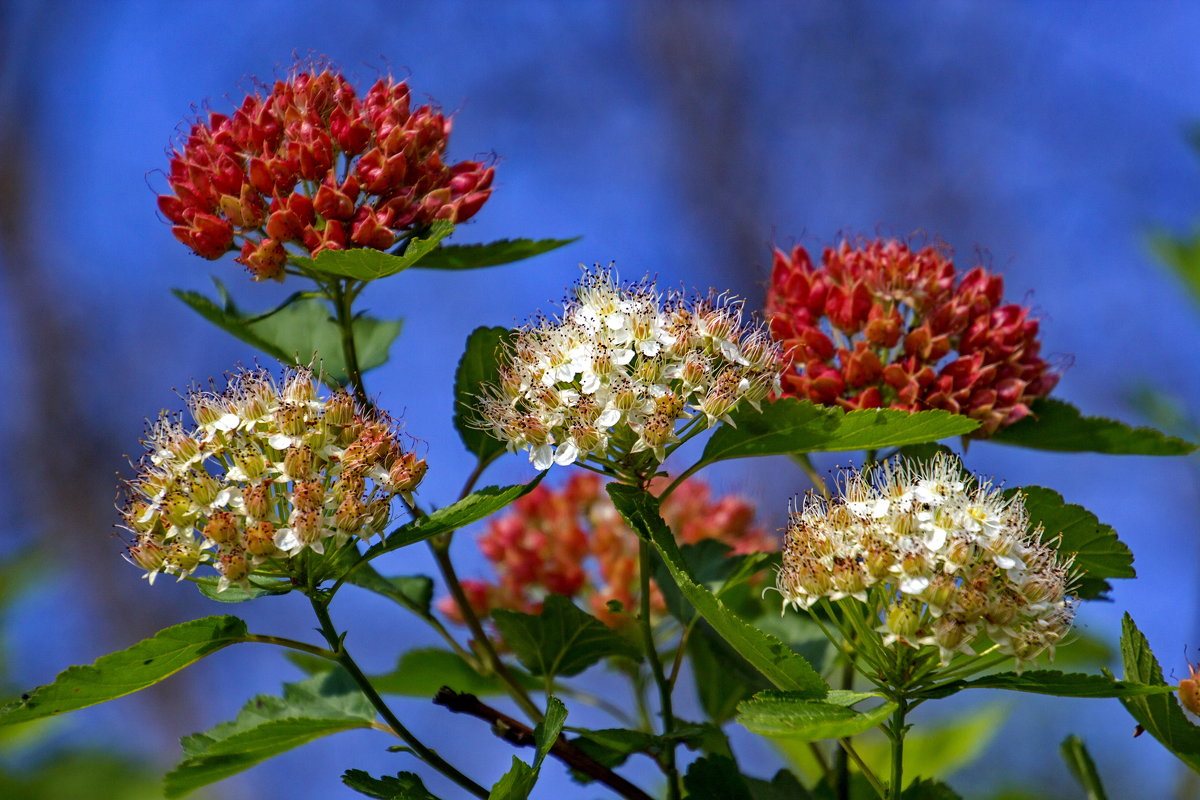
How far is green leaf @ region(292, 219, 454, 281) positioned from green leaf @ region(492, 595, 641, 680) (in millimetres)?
594

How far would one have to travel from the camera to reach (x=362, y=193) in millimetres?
1764

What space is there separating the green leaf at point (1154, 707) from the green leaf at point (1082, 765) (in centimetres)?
15

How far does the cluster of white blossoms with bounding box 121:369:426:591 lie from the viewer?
151cm

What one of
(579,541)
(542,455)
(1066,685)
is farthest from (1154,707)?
(579,541)

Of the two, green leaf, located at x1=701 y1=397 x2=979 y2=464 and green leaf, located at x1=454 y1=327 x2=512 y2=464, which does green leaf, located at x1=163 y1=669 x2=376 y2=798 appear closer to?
green leaf, located at x1=454 y1=327 x2=512 y2=464

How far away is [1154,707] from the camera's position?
61.1 inches

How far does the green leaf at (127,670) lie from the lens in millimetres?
1504

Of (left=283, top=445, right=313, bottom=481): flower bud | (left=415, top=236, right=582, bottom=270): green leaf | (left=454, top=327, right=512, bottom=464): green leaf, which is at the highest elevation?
(left=415, top=236, right=582, bottom=270): green leaf

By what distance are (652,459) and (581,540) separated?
1.21 metres

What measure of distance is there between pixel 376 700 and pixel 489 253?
758 millimetres

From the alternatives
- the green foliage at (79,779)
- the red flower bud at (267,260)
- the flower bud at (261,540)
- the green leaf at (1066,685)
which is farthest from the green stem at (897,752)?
the green foliage at (79,779)

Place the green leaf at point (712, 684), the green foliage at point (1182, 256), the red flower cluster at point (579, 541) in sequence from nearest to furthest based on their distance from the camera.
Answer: the green leaf at point (712, 684), the red flower cluster at point (579, 541), the green foliage at point (1182, 256)

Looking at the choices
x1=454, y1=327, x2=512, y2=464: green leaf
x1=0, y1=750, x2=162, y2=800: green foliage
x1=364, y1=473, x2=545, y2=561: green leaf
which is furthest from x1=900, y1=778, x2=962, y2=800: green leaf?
x1=0, y1=750, x2=162, y2=800: green foliage

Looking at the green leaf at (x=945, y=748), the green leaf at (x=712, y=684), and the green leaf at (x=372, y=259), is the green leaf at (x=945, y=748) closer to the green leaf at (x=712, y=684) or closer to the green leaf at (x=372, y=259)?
the green leaf at (x=712, y=684)
